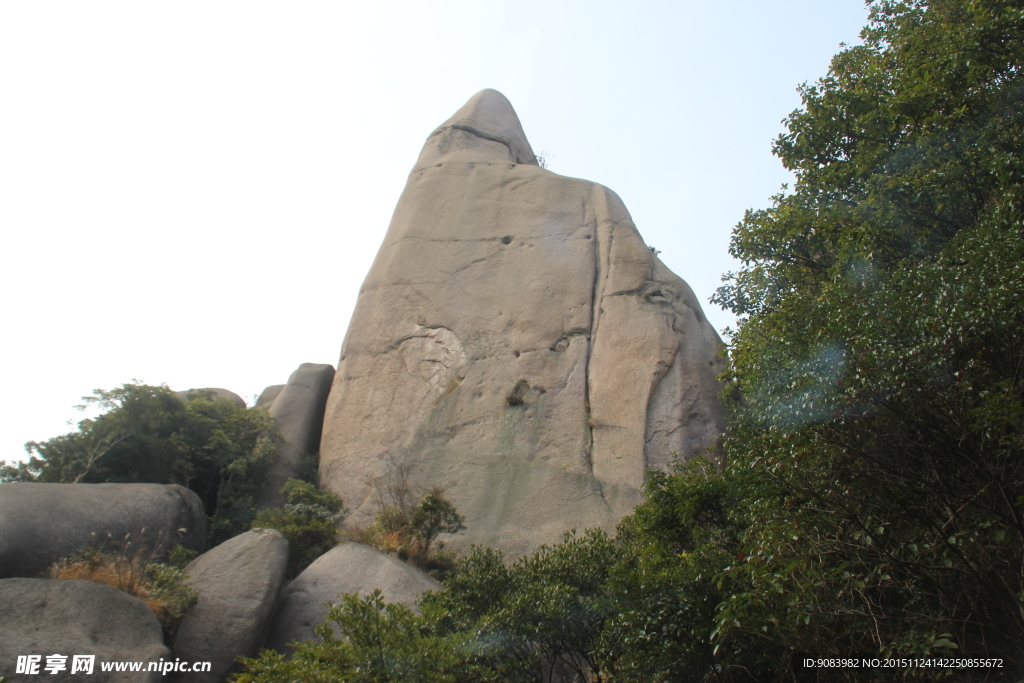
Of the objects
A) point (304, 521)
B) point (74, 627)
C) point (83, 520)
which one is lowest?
point (74, 627)

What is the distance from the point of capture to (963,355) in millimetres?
6930

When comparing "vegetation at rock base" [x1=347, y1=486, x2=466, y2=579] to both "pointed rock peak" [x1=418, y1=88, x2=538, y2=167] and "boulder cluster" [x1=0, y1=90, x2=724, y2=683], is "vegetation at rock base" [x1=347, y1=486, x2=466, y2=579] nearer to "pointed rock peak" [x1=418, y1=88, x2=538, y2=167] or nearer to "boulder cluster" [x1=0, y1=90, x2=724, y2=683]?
"boulder cluster" [x1=0, y1=90, x2=724, y2=683]

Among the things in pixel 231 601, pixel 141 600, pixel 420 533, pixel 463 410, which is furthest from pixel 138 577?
pixel 463 410

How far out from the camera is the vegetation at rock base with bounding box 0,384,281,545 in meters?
12.7

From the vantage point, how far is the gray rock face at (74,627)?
7828mm

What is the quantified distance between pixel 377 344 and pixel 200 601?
7.78m

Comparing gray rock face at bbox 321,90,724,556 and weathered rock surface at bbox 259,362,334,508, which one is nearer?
gray rock face at bbox 321,90,724,556

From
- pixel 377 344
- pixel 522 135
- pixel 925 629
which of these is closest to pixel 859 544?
pixel 925 629

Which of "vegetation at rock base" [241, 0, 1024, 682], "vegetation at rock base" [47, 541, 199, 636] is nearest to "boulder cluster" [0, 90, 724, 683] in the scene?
"vegetation at rock base" [47, 541, 199, 636]

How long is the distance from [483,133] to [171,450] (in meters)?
12.6

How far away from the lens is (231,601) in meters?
9.89

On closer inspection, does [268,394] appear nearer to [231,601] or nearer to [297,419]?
[297,419]

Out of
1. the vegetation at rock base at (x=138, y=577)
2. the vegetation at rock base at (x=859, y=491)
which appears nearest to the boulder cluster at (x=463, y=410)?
the vegetation at rock base at (x=138, y=577)

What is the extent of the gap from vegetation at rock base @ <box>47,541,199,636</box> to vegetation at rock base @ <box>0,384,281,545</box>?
3207mm
